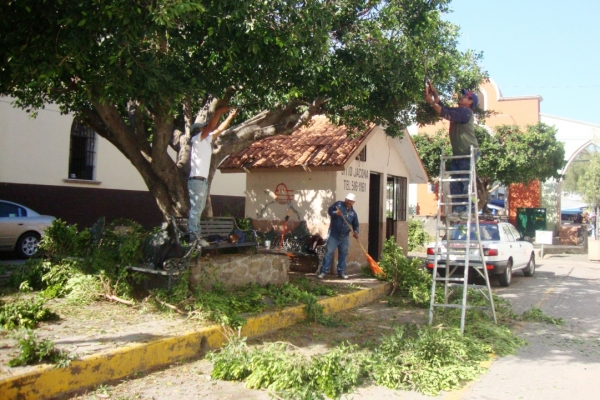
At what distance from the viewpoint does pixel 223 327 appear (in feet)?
21.6

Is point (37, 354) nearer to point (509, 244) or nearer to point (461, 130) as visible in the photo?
point (461, 130)

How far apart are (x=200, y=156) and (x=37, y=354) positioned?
12.2 ft

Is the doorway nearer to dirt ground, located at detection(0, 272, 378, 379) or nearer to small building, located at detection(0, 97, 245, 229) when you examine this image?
small building, located at detection(0, 97, 245, 229)

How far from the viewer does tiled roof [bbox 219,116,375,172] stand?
11.9 meters

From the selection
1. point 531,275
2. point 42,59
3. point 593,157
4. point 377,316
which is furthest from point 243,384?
point 593,157

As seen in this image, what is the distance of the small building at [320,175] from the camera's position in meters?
12.2

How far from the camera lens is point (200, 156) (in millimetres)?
7785

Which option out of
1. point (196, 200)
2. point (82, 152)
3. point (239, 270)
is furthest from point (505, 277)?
point (82, 152)

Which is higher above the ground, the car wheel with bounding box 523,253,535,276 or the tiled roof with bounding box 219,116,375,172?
the tiled roof with bounding box 219,116,375,172

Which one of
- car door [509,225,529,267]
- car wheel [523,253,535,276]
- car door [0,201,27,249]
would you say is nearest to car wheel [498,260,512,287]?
car door [509,225,529,267]

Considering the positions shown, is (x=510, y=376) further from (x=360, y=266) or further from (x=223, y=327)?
(x=360, y=266)

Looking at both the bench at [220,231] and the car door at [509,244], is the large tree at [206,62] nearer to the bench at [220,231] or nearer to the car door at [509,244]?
the bench at [220,231]

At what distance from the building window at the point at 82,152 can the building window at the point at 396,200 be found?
9009 millimetres

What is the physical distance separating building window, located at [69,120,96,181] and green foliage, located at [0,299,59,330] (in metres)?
10.4
